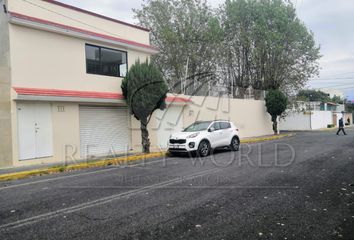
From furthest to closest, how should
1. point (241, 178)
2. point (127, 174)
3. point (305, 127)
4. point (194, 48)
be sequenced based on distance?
1. point (305, 127)
2. point (194, 48)
3. point (127, 174)
4. point (241, 178)

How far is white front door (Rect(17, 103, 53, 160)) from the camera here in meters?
11.6

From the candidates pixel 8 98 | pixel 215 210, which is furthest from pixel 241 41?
pixel 215 210

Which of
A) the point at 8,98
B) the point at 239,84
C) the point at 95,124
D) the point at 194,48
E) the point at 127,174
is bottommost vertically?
the point at 127,174

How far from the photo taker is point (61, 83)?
13188 millimetres

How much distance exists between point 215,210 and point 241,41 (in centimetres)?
2522

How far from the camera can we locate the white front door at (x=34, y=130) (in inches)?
455

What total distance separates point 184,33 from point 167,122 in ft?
34.0

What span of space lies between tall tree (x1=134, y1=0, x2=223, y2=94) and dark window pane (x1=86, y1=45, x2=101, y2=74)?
32.9 feet

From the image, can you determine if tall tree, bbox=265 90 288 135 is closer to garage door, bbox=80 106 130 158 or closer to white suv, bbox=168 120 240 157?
white suv, bbox=168 120 240 157

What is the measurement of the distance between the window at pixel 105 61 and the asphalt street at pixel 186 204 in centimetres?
686

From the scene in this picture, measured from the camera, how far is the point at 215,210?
17.5 ft

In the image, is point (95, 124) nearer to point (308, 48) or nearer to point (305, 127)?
point (308, 48)

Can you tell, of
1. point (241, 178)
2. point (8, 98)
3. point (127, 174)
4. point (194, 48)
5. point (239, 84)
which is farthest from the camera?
point (239, 84)

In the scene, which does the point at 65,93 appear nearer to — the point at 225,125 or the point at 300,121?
the point at 225,125
